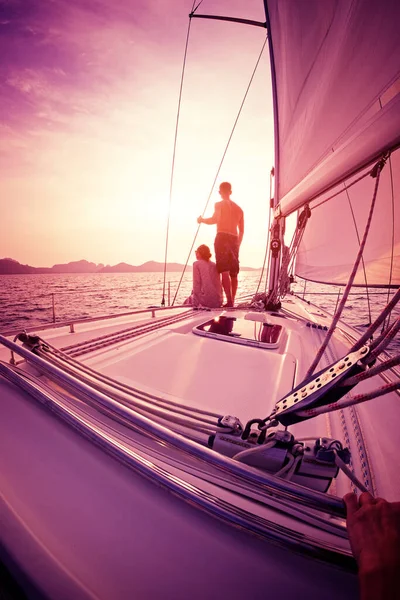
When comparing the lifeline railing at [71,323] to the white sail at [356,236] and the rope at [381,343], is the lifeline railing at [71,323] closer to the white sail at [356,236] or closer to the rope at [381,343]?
the rope at [381,343]

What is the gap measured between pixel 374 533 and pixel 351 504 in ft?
0.27

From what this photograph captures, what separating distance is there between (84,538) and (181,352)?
1.13 metres

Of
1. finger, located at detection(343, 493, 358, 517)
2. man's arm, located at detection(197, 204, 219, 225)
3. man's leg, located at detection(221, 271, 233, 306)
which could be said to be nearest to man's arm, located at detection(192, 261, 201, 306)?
man's leg, located at detection(221, 271, 233, 306)

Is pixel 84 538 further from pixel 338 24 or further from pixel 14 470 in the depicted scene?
pixel 338 24

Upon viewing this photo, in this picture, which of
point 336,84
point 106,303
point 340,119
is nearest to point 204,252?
point 340,119

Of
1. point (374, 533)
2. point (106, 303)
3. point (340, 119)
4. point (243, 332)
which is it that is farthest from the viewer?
point (106, 303)

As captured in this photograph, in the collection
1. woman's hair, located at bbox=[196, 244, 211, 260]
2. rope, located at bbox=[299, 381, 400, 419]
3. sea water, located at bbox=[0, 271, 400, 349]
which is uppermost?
woman's hair, located at bbox=[196, 244, 211, 260]

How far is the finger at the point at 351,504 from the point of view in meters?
0.51

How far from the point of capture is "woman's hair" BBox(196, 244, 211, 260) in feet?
12.6

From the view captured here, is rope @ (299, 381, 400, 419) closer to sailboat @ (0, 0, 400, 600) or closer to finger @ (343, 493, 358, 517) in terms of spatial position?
sailboat @ (0, 0, 400, 600)

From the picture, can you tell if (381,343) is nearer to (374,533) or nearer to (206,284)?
(374,533)

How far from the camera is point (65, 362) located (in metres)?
1.11

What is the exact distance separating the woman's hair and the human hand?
3.51m

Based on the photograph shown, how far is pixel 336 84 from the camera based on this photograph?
1714 mm
